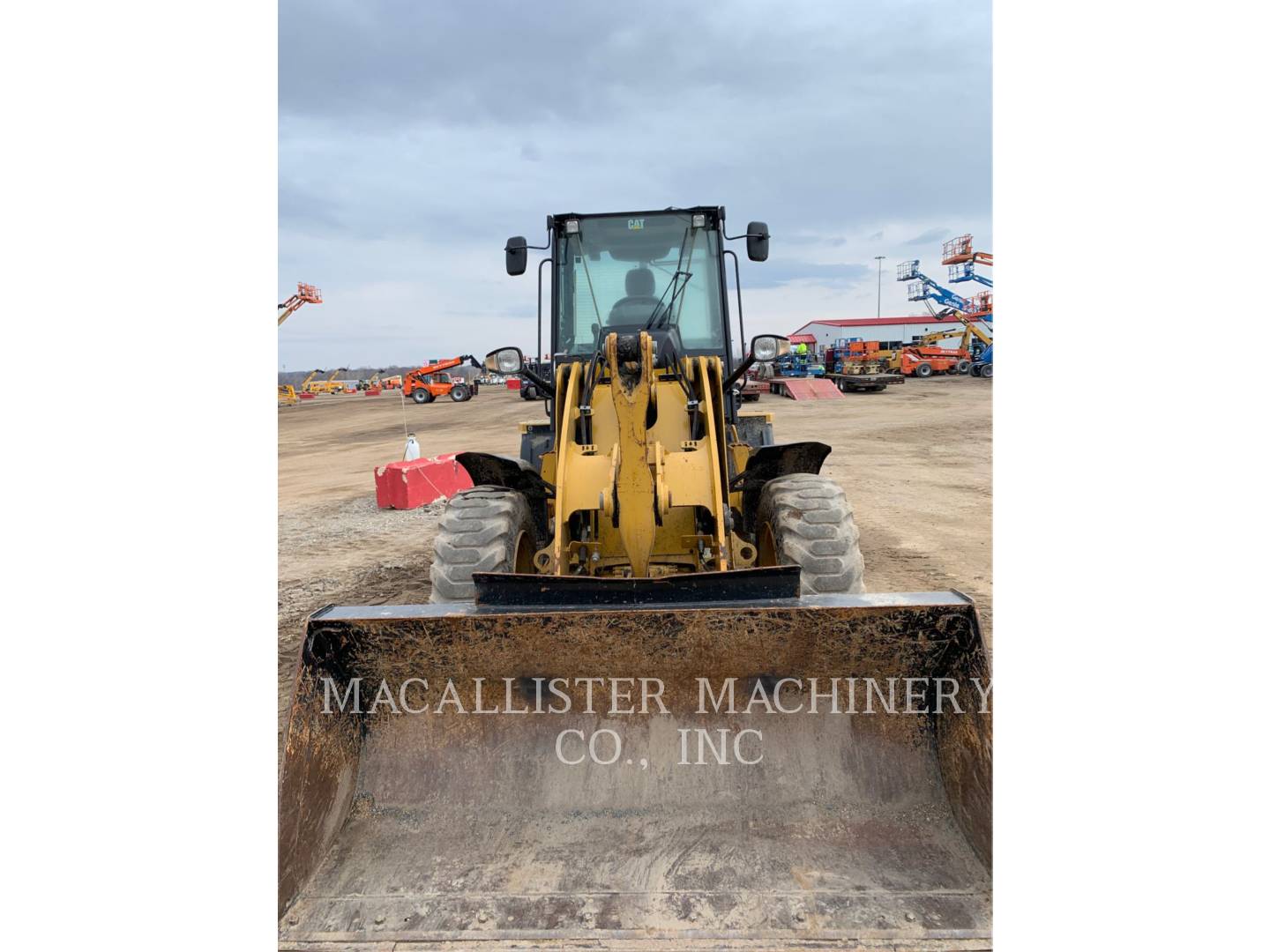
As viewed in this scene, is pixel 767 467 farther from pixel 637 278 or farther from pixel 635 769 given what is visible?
pixel 635 769

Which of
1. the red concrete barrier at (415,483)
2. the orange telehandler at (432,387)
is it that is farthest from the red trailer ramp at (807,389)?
the red concrete barrier at (415,483)

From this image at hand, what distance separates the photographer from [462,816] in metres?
2.83

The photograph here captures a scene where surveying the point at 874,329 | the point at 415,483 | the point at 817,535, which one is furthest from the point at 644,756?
the point at 874,329

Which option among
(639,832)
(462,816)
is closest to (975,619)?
(639,832)

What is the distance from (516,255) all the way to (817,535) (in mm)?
2720

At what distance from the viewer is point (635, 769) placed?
2930mm

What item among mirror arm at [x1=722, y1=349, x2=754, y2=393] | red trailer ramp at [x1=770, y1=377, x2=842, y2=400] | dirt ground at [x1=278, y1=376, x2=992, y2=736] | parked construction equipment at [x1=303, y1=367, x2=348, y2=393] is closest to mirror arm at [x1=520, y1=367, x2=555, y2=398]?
mirror arm at [x1=722, y1=349, x2=754, y2=393]

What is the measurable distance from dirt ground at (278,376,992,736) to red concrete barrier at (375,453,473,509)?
10.0 inches

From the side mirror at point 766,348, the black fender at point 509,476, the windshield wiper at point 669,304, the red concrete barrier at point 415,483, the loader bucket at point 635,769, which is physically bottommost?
the loader bucket at point 635,769

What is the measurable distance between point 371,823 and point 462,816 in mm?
331

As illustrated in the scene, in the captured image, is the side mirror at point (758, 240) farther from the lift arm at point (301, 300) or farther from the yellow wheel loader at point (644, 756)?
the lift arm at point (301, 300)

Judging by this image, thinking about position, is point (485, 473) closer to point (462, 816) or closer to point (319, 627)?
point (319, 627)

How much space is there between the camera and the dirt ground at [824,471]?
6578 mm

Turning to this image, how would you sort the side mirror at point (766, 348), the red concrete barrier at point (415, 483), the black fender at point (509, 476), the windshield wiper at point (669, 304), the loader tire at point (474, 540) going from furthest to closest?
the red concrete barrier at point (415, 483) < the windshield wiper at point (669, 304) < the black fender at point (509, 476) < the side mirror at point (766, 348) < the loader tire at point (474, 540)
